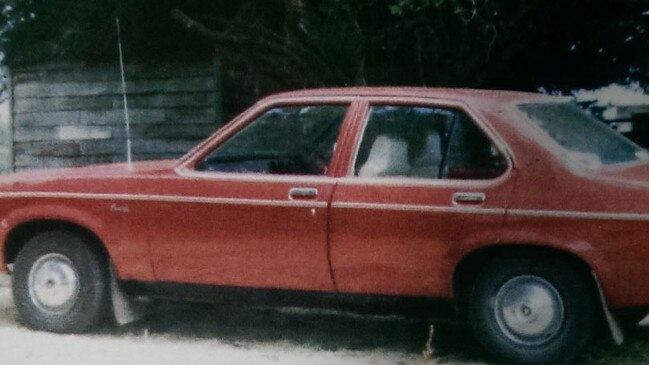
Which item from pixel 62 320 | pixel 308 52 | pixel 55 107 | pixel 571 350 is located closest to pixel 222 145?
pixel 62 320

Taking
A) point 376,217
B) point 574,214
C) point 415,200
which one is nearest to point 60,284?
point 376,217

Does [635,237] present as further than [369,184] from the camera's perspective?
No

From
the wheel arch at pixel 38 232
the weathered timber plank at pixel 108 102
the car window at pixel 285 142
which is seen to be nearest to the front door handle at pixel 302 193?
the car window at pixel 285 142

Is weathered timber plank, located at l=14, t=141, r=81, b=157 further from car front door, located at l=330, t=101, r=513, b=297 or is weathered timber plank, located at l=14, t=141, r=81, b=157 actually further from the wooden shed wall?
car front door, located at l=330, t=101, r=513, b=297

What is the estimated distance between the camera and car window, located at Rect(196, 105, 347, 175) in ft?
20.0

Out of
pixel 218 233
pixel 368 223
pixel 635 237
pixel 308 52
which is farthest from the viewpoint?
pixel 308 52

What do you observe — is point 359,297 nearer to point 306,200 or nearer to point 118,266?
point 306,200

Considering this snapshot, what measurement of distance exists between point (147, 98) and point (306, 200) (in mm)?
6617

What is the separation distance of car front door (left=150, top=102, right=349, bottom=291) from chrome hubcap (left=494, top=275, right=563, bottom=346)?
99cm

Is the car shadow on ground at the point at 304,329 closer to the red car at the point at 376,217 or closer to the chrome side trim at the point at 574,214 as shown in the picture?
the red car at the point at 376,217

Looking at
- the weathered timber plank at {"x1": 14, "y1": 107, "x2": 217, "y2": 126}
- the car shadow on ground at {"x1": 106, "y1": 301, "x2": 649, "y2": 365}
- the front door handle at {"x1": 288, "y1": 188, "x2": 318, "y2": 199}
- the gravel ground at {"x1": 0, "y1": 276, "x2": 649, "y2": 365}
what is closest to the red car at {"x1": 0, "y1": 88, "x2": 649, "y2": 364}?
the front door handle at {"x1": 288, "y1": 188, "x2": 318, "y2": 199}

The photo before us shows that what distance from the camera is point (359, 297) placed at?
570cm

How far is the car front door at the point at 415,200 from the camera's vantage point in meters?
5.43

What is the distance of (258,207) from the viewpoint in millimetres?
5883
